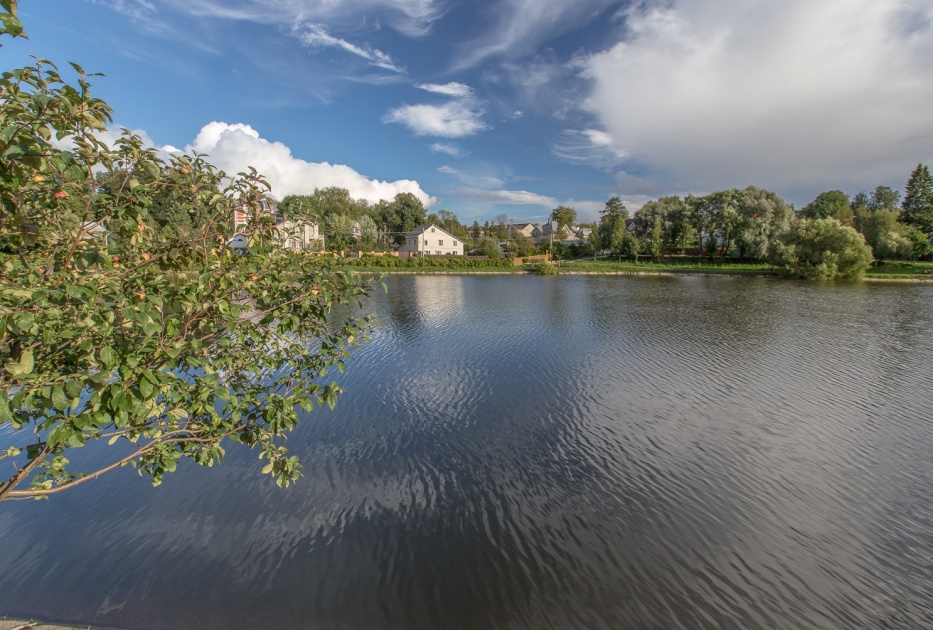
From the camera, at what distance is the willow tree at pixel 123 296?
277 centimetres

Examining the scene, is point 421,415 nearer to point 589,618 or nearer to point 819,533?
point 589,618

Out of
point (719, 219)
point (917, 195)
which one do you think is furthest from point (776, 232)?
point (917, 195)

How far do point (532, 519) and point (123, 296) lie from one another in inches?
313

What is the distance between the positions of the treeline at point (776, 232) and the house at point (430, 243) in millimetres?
33425

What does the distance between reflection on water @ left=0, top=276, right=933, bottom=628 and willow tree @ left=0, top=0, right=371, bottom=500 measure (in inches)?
162

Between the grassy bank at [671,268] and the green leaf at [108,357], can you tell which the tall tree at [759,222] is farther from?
the green leaf at [108,357]

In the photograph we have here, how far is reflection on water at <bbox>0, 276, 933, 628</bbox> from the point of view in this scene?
6.55m

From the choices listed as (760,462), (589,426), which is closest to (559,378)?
(589,426)

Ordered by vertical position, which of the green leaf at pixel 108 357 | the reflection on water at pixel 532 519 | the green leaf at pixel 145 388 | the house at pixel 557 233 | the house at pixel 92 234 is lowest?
the reflection on water at pixel 532 519

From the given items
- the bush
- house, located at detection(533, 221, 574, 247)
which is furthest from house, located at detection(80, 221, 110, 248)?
house, located at detection(533, 221, 574, 247)

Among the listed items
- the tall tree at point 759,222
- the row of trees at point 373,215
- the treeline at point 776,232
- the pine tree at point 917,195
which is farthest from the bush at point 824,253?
the row of trees at point 373,215

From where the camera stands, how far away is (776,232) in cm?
7138

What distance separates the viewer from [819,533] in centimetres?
809

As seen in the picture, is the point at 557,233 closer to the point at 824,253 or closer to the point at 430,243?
the point at 430,243
